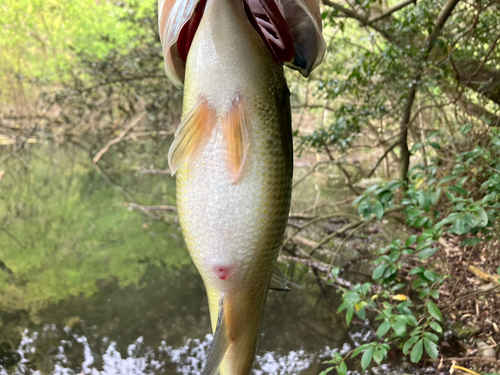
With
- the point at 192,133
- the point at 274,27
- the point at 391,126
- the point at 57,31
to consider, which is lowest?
the point at 391,126

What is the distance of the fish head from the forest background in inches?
51.2

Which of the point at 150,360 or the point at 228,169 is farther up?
the point at 228,169

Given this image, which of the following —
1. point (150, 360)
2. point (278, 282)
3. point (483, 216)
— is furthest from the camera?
point (150, 360)

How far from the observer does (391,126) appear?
508 centimetres

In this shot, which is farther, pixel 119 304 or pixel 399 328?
pixel 119 304

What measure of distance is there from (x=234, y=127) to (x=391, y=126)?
520cm

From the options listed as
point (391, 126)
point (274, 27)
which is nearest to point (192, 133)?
point (274, 27)

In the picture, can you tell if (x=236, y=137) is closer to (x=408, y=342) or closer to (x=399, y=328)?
(x=399, y=328)

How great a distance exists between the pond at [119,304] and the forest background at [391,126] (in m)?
0.36

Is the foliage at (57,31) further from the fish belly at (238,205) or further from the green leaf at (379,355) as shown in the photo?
the fish belly at (238,205)

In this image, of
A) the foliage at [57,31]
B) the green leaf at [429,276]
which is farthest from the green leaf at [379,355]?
the foliage at [57,31]

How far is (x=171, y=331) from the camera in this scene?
3.08 metres

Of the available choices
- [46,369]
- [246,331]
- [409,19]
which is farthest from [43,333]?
[409,19]

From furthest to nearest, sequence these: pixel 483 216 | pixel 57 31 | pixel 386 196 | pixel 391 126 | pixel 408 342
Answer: pixel 57 31
pixel 391 126
pixel 386 196
pixel 408 342
pixel 483 216
